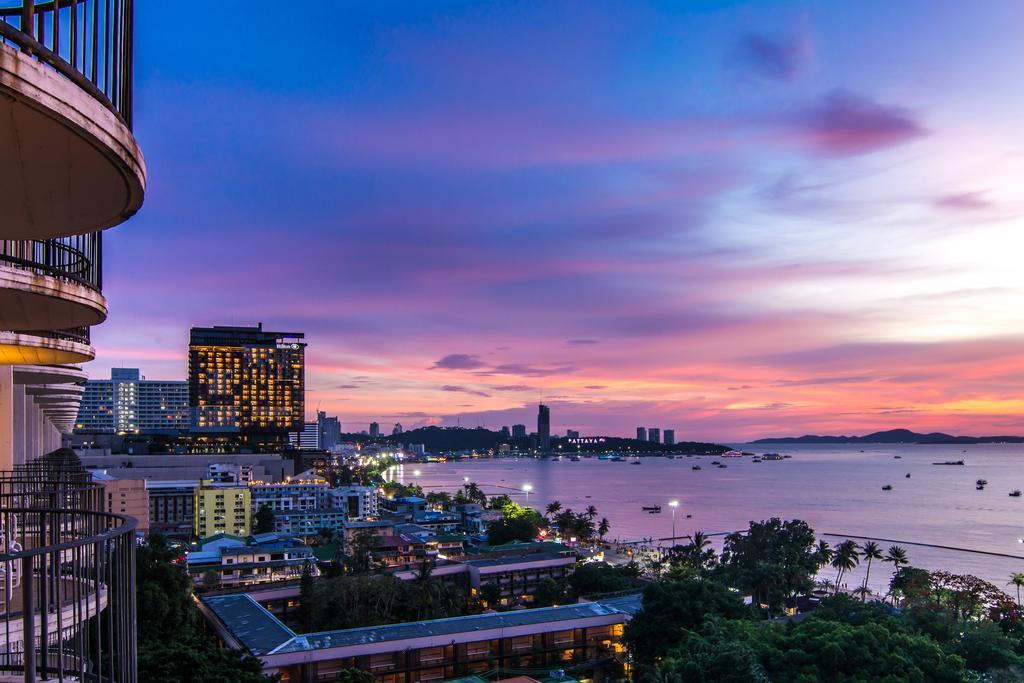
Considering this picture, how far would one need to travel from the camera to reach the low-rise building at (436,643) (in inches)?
853

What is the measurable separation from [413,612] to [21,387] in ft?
72.2

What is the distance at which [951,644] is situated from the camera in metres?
19.4

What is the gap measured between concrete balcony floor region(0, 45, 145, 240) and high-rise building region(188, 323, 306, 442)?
113527mm

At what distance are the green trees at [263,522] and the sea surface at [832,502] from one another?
2790 centimetres

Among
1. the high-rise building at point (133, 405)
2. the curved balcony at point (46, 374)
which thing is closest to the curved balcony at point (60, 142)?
the curved balcony at point (46, 374)

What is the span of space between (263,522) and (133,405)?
78.5m

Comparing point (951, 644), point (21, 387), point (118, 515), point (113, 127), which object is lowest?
point (951, 644)

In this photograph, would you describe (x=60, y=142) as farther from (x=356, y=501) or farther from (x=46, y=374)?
(x=356, y=501)

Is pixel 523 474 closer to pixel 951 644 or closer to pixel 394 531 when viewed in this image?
pixel 394 531

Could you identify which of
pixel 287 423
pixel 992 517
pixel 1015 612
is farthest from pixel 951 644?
pixel 287 423

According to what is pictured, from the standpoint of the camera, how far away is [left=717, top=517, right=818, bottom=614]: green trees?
3161 cm

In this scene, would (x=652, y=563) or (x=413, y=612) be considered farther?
(x=652, y=563)

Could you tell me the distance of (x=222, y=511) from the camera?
52688 millimetres

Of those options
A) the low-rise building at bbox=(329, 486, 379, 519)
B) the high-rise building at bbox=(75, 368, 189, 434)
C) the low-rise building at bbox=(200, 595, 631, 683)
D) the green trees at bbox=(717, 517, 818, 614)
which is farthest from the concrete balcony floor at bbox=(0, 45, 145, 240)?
the high-rise building at bbox=(75, 368, 189, 434)
